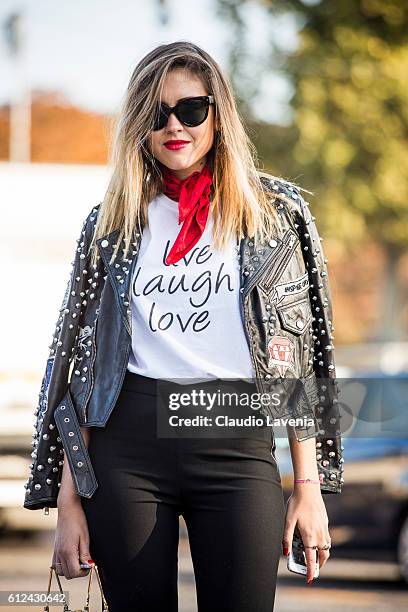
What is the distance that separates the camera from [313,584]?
8.11m

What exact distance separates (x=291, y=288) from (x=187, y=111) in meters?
0.51

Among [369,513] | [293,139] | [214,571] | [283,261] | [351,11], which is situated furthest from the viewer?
[293,139]

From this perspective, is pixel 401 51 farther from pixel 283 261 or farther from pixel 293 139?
pixel 283 261

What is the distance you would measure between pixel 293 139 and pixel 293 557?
20.7 meters

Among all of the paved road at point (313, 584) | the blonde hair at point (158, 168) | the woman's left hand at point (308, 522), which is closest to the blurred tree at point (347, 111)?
the paved road at point (313, 584)

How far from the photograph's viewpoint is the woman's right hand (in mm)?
2713

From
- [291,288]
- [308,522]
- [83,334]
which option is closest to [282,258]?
[291,288]


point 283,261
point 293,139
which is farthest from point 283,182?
point 293,139

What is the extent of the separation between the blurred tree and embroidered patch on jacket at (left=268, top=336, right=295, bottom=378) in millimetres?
17356

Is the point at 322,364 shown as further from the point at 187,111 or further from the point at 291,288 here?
the point at 187,111

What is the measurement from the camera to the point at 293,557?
2.72m

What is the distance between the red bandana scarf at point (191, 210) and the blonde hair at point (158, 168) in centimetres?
2

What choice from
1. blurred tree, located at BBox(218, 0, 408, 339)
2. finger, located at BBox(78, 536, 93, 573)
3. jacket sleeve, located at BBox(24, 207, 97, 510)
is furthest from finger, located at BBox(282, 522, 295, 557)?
blurred tree, located at BBox(218, 0, 408, 339)

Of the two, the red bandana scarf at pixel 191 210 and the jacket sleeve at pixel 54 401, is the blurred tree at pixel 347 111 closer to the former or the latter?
the red bandana scarf at pixel 191 210
